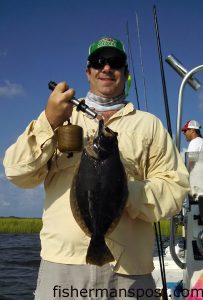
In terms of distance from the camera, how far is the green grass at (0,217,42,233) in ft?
125

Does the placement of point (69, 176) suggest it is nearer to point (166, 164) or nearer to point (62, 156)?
point (62, 156)

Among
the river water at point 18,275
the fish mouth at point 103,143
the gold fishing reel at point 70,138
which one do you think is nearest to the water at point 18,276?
the river water at point 18,275

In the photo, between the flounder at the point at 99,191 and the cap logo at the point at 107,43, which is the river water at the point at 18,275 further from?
the flounder at the point at 99,191

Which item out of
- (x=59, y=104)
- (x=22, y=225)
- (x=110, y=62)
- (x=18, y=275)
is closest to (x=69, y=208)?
(x=59, y=104)

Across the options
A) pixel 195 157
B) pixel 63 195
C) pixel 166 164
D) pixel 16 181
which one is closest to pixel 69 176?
pixel 63 195

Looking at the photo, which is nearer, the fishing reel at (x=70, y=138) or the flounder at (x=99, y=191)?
the flounder at (x=99, y=191)

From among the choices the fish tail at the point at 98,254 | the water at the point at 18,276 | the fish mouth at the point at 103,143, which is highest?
the fish mouth at the point at 103,143

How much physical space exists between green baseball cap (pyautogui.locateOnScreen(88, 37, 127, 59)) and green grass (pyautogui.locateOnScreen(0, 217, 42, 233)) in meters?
35.5

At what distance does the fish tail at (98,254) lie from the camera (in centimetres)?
256

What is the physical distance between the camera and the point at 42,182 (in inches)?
120

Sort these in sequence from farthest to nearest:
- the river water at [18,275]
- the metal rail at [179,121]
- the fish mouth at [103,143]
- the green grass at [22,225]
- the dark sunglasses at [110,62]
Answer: the green grass at [22,225]
the river water at [18,275]
the metal rail at [179,121]
the dark sunglasses at [110,62]
the fish mouth at [103,143]

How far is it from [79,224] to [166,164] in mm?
875

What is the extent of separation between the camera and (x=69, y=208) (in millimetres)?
2865

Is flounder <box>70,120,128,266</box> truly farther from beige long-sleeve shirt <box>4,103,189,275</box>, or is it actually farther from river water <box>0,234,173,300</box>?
river water <box>0,234,173,300</box>
